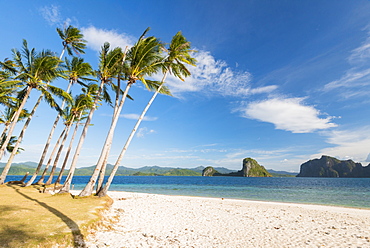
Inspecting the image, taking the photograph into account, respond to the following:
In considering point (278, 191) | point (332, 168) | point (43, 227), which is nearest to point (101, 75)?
point (43, 227)

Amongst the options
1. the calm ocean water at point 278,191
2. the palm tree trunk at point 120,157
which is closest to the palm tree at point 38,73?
the palm tree trunk at point 120,157

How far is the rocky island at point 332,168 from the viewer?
162375mm

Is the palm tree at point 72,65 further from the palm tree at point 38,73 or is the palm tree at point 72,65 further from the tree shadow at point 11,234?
the tree shadow at point 11,234

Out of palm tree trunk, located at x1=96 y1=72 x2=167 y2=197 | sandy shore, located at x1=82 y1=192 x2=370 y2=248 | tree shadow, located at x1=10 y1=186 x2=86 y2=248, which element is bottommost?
sandy shore, located at x1=82 y1=192 x2=370 y2=248

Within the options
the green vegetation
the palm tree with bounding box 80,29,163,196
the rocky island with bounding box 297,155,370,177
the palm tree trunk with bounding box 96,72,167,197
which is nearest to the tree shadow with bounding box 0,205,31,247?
the green vegetation

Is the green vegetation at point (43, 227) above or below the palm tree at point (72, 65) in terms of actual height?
below

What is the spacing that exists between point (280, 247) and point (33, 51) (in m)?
19.9

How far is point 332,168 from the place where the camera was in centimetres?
17212

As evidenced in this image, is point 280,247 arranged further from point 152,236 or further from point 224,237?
point 152,236

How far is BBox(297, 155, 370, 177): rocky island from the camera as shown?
16238 cm

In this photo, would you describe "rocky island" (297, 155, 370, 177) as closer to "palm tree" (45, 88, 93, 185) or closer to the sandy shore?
the sandy shore

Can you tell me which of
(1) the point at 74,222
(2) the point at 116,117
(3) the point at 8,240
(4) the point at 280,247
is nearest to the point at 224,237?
(4) the point at 280,247

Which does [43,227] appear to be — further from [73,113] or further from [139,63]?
[73,113]

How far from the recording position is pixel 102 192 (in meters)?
11.7
